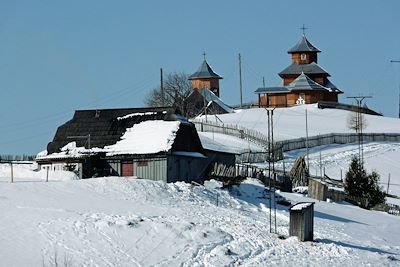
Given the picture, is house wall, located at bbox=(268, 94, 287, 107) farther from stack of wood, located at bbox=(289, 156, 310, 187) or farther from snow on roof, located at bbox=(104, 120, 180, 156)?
snow on roof, located at bbox=(104, 120, 180, 156)

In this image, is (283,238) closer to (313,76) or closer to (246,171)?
(246,171)

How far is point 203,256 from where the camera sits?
28.8 m

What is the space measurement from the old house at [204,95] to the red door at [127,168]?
175 feet

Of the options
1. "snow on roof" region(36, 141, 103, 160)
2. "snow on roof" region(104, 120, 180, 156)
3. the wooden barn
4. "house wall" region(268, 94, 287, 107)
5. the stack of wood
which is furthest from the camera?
"house wall" region(268, 94, 287, 107)

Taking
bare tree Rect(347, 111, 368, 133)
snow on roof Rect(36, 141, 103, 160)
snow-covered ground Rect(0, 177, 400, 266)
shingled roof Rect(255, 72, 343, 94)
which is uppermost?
shingled roof Rect(255, 72, 343, 94)

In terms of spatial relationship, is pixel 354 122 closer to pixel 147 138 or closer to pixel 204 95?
pixel 204 95

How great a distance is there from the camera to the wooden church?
107750mm

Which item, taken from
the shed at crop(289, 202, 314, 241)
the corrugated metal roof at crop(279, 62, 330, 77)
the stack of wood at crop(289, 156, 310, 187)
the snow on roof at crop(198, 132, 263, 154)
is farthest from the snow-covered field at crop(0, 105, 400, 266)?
the corrugated metal roof at crop(279, 62, 330, 77)

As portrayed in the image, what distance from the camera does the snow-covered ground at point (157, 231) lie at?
2809cm

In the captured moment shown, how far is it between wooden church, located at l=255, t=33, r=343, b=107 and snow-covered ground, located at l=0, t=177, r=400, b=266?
219ft

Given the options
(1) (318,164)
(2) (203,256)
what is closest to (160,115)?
(2) (203,256)

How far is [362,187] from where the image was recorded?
5291cm

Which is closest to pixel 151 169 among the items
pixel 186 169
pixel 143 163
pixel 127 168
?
pixel 143 163

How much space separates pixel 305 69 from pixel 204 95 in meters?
12.8
